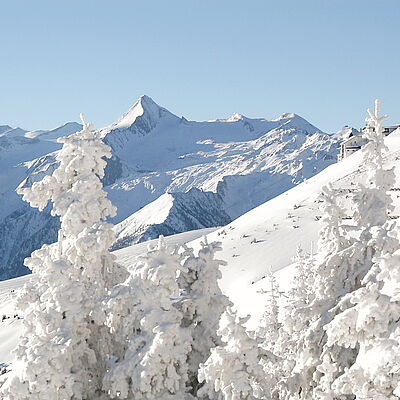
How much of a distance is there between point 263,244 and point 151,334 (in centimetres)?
5423

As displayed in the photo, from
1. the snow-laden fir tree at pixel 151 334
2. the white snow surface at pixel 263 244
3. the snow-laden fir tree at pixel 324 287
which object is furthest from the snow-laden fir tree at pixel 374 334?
the white snow surface at pixel 263 244

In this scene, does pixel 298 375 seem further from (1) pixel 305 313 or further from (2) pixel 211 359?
(2) pixel 211 359

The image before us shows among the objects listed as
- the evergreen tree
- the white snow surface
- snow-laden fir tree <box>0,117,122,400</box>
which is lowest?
the white snow surface

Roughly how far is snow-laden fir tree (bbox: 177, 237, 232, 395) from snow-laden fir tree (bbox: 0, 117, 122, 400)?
2.29 m

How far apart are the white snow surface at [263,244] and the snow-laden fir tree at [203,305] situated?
27178 mm

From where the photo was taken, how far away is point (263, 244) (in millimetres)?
70625

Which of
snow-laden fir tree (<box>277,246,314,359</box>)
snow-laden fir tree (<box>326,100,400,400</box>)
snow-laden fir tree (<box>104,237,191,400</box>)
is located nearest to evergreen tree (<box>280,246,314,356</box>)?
snow-laden fir tree (<box>277,246,314,359</box>)

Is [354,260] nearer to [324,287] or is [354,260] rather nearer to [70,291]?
[324,287]

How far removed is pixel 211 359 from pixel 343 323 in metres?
3.31

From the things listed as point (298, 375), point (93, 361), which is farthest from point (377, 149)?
point (93, 361)

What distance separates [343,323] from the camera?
1398 centimetres

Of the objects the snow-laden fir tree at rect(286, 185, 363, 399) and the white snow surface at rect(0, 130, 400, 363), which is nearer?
the snow-laden fir tree at rect(286, 185, 363, 399)

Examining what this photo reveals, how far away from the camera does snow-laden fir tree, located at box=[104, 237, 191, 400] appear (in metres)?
16.5

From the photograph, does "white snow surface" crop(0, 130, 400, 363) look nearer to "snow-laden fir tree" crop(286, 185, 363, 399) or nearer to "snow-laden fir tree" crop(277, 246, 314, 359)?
"snow-laden fir tree" crop(277, 246, 314, 359)
